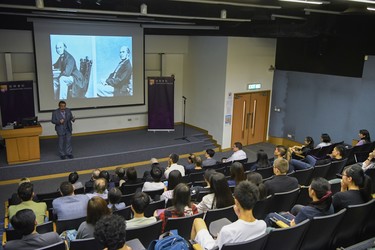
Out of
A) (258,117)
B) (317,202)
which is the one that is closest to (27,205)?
(317,202)

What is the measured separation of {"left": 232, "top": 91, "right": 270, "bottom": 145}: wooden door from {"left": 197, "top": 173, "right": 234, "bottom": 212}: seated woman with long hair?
6.60 m

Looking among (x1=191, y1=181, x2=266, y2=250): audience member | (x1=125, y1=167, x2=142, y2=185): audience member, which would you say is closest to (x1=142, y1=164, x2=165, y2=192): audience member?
(x1=125, y1=167, x2=142, y2=185): audience member

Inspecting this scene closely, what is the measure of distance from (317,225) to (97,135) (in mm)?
7996

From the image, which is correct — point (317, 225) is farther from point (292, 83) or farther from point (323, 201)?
point (292, 83)

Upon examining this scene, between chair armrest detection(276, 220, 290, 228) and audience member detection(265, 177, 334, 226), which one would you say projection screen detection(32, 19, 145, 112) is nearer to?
chair armrest detection(276, 220, 290, 228)

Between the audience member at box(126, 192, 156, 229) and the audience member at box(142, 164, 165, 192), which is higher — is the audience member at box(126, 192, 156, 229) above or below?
above

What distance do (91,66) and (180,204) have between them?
7137 millimetres

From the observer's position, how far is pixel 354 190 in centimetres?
359

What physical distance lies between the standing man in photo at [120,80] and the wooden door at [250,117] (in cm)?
333

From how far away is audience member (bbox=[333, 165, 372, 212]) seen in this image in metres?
3.51

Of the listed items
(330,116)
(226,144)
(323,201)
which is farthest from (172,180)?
(330,116)

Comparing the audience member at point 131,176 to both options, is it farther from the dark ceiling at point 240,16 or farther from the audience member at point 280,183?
the dark ceiling at point 240,16

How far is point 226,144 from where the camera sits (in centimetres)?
1022

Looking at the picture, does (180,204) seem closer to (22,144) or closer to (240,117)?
(22,144)
